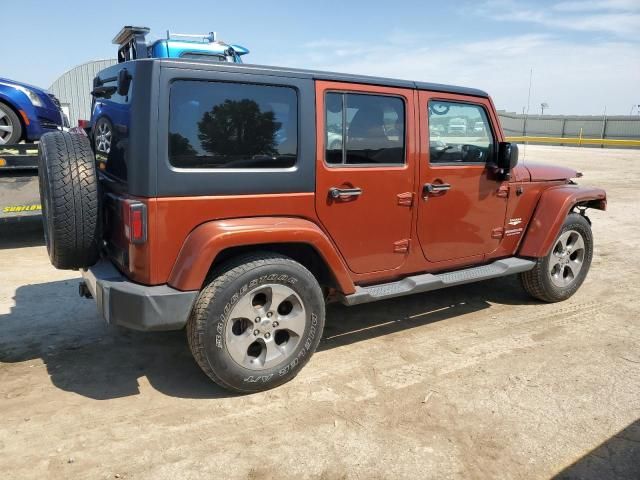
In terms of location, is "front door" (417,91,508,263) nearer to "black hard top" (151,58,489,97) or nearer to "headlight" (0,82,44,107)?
"black hard top" (151,58,489,97)

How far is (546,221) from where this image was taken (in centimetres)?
446

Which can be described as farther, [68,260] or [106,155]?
[106,155]

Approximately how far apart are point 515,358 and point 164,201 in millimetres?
2684

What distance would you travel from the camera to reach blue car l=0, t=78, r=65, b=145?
20.6ft

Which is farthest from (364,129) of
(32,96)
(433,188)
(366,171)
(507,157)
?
(32,96)

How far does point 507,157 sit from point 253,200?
2.26m

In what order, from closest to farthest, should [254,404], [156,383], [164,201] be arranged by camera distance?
[164,201] < [254,404] < [156,383]

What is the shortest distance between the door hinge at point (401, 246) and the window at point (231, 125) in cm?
105

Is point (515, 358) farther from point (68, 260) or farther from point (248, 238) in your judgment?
point (68, 260)

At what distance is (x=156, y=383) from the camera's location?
3.20 m

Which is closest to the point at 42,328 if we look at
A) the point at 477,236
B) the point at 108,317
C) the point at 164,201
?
the point at 108,317

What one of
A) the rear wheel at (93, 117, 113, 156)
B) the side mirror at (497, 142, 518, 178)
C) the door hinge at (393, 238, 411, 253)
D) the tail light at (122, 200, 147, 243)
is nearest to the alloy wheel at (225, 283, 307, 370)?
the tail light at (122, 200, 147, 243)

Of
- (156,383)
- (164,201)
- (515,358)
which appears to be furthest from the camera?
(515,358)

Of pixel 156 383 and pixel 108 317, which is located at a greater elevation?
pixel 108 317
